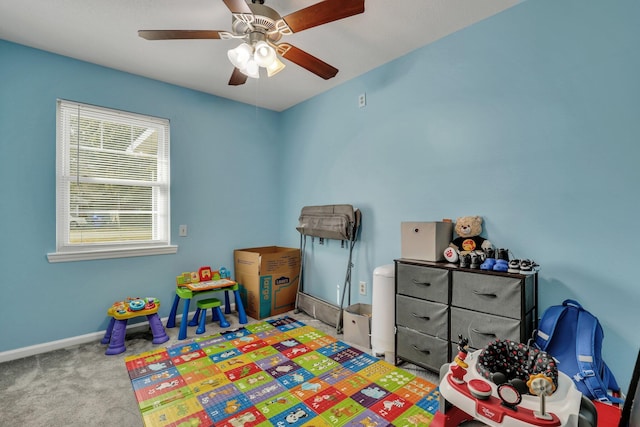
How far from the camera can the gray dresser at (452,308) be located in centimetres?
173

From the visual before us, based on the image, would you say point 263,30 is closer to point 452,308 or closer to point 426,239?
point 426,239

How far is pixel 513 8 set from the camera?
2.01 meters

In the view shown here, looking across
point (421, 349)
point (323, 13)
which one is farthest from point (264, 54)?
point (421, 349)

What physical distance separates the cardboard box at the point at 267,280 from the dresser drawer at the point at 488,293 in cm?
198

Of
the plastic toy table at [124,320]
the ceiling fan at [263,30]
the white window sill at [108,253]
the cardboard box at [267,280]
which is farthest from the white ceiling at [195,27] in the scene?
the plastic toy table at [124,320]

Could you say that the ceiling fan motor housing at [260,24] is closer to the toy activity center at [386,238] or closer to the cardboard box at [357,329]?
the toy activity center at [386,238]

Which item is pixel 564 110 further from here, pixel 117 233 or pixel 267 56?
pixel 117 233

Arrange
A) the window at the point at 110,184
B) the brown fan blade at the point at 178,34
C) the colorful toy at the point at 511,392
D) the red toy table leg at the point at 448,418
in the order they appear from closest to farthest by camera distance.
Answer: the colorful toy at the point at 511,392, the red toy table leg at the point at 448,418, the brown fan blade at the point at 178,34, the window at the point at 110,184

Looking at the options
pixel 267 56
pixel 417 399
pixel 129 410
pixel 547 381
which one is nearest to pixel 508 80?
pixel 267 56

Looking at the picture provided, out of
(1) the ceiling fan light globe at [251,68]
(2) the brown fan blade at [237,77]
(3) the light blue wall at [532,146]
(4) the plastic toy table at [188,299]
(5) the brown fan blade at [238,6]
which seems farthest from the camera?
(4) the plastic toy table at [188,299]

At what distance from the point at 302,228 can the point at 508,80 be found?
7.68 ft

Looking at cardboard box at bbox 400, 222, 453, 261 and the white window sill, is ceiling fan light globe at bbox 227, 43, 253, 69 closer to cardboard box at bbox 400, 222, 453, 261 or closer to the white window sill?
cardboard box at bbox 400, 222, 453, 261

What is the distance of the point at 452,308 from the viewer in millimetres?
1983

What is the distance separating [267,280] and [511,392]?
2.56 meters
